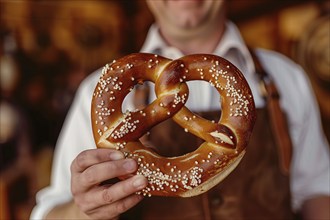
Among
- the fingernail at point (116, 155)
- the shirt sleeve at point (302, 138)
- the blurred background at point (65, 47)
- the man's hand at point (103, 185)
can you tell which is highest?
the fingernail at point (116, 155)

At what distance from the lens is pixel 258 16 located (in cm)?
386

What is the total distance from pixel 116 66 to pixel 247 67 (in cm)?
60

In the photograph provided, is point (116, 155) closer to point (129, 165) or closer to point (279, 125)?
point (129, 165)

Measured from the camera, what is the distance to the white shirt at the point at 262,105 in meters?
1.41

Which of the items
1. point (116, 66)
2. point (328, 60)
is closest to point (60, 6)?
point (328, 60)

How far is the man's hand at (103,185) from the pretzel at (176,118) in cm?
3

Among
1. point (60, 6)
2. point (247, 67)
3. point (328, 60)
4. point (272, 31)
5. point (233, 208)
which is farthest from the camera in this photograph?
point (60, 6)

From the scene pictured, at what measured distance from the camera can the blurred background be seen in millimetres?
3311

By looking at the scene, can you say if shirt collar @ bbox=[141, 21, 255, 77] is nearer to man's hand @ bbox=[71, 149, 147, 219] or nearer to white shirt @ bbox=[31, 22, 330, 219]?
white shirt @ bbox=[31, 22, 330, 219]

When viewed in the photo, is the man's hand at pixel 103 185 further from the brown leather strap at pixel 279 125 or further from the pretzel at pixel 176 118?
the brown leather strap at pixel 279 125

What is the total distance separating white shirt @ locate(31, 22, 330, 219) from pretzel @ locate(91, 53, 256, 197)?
0.40m

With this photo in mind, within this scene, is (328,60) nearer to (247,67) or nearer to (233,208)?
(247,67)

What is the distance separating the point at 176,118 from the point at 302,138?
65cm

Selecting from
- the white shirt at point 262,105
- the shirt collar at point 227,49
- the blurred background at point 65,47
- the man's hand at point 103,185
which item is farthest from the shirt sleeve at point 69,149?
the blurred background at point 65,47
